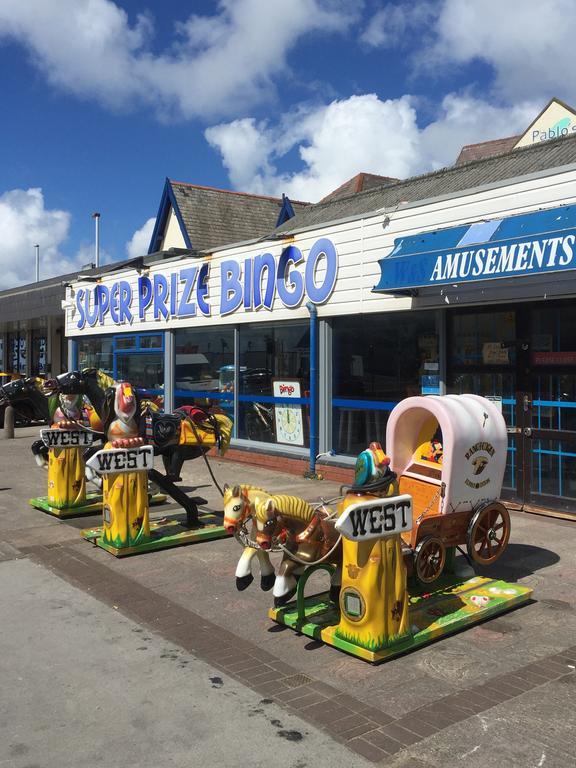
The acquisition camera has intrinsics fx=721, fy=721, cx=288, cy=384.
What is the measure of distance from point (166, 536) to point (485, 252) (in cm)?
494

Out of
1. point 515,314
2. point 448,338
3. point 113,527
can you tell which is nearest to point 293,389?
point 448,338

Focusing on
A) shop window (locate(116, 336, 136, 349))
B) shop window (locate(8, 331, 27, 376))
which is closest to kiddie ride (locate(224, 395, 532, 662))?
shop window (locate(116, 336, 136, 349))

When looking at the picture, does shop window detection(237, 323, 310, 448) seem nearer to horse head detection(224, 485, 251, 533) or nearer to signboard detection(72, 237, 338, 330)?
signboard detection(72, 237, 338, 330)

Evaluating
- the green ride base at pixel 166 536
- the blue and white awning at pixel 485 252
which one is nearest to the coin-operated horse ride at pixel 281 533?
the green ride base at pixel 166 536

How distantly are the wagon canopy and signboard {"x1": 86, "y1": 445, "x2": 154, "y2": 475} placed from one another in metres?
2.74

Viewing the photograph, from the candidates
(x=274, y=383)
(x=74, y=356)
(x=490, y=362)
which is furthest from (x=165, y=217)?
(x=490, y=362)

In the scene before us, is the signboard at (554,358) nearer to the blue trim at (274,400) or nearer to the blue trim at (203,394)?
the blue trim at (274,400)

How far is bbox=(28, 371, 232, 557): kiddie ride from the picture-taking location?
7.77 m

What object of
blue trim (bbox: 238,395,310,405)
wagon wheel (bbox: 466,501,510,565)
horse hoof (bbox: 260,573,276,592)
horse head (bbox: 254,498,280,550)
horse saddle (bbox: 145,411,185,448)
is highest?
blue trim (bbox: 238,395,310,405)

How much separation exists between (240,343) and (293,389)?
5.86ft

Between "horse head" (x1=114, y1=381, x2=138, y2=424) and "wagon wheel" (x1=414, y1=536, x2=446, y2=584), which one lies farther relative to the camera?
"horse head" (x1=114, y1=381, x2=138, y2=424)

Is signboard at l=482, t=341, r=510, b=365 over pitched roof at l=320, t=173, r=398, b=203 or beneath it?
beneath

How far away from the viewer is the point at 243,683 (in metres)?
4.66

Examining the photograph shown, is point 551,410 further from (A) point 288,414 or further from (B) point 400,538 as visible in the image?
(A) point 288,414
